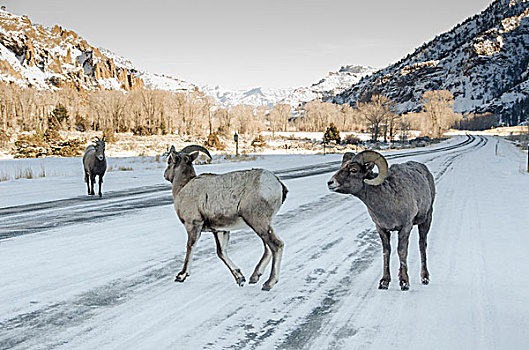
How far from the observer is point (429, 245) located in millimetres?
7590

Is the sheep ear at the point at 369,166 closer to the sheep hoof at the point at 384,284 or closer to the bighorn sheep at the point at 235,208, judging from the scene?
the bighorn sheep at the point at 235,208

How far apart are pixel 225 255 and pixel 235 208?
0.83 m

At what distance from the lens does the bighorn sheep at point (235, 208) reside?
518 centimetres

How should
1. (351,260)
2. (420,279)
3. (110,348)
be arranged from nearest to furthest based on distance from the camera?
(110,348) → (420,279) → (351,260)

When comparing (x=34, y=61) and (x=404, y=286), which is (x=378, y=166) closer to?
(x=404, y=286)

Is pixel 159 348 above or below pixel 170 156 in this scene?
below

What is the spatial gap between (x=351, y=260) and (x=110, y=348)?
4.00 metres

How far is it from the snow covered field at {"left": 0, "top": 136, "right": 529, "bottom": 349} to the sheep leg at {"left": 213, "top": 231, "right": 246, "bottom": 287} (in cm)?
11

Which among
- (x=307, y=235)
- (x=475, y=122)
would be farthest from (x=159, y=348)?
(x=475, y=122)

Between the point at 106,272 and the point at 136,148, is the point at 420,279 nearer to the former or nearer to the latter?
the point at 106,272

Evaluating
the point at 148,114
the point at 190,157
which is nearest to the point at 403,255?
the point at 190,157

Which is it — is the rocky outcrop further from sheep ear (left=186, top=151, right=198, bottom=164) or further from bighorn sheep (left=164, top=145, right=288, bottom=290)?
bighorn sheep (left=164, top=145, right=288, bottom=290)

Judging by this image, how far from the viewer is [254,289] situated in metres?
5.35

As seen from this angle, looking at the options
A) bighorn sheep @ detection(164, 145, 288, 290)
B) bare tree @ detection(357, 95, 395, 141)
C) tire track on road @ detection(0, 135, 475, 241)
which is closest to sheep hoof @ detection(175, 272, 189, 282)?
bighorn sheep @ detection(164, 145, 288, 290)
